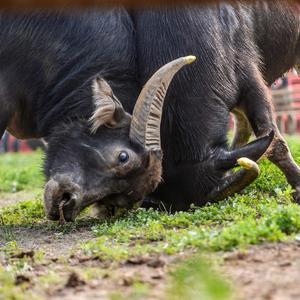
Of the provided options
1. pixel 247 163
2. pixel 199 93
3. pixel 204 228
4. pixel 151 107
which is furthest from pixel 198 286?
pixel 199 93

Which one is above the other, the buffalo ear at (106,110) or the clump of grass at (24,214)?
the buffalo ear at (106,110)

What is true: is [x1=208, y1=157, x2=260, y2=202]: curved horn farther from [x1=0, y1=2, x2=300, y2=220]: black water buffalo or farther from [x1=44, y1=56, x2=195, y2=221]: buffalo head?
[x1=44, y1=56, x2=195, y2=221]: buffalo head

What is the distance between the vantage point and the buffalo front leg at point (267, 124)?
6.47 meters

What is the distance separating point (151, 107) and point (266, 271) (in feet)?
8.91

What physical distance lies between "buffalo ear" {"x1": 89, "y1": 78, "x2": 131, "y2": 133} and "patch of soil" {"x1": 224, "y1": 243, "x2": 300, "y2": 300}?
2.32m

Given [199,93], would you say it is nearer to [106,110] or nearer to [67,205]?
[106,110]

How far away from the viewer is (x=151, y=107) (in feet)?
18.6

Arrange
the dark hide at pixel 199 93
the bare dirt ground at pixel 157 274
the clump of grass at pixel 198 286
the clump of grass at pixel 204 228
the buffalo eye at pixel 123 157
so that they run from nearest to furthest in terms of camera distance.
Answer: the clump of grass at pixel 198 286 < the bare dirt ground at pixel 157 274 < the clump of grass at pixel 204 228 < the buffalo eye at pixel 123 157 < the dark hide at pixel 199 93

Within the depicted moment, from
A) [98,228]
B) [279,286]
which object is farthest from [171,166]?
[279,286]

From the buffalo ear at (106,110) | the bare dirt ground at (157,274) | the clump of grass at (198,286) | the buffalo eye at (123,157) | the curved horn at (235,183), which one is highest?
the buffalo ear at (106,110)

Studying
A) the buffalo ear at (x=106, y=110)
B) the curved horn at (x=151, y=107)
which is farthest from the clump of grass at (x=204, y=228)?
the buffalo ear at (x=106, y=110)

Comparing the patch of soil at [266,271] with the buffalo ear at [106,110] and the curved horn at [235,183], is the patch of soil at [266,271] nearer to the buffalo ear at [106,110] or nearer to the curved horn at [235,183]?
the curved horn at [235,183]

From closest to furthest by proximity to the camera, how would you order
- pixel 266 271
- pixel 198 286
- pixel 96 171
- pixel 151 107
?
pixel 198 286 < pixel 266 271 < pixel 96 171 < pixel 151 107

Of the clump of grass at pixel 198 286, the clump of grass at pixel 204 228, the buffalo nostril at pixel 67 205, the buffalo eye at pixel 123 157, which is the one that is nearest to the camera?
the clump of grass at pixel 198 286
